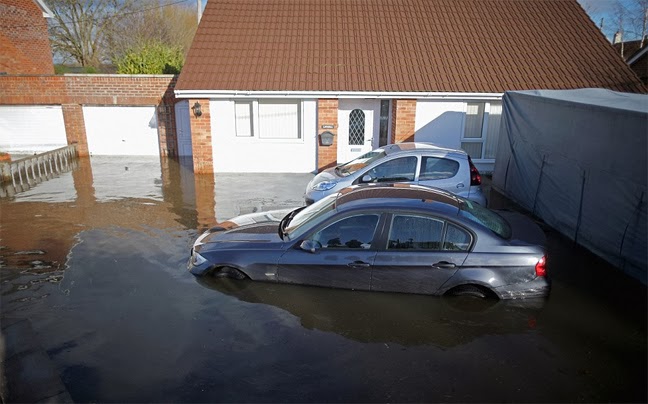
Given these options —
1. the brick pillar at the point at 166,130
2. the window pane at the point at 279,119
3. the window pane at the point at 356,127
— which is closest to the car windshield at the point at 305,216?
the window pane at the point at 279,119

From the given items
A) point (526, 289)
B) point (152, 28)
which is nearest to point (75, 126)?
point (526, 289)

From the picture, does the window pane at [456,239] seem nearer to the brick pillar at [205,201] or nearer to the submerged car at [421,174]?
the submerged car at [421,174]

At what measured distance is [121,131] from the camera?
604 inches

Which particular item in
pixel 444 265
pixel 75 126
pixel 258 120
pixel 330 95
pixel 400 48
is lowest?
pixel 444 265

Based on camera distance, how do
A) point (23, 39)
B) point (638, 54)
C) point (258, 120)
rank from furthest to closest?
1. point (23, 39)
2. point (638, 54)
3. point (258, 120)

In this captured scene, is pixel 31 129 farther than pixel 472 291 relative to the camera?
Yes

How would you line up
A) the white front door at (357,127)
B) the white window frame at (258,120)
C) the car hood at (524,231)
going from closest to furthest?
the car hood at (524,231)
the white window frame at (258,120)
the white front door at (357,127)

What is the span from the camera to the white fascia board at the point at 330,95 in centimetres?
1212

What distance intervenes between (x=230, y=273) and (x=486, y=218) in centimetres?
342

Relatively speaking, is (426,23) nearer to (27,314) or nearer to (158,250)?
(158,250)

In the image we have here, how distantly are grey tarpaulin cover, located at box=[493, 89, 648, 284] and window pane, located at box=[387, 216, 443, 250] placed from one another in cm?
296

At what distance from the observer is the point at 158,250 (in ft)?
23.5

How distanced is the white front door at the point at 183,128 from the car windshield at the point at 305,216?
9877 millimetres

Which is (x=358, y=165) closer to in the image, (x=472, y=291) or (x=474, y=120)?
(x=472, y=291)
